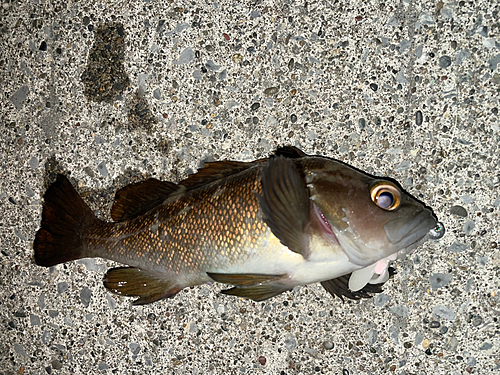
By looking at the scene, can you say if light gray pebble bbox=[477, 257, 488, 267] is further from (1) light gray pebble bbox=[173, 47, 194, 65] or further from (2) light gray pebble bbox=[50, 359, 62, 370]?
(2) light gray pebble bbox=[50, 359, 62, 370]

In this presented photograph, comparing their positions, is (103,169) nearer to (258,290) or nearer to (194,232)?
(194,232)

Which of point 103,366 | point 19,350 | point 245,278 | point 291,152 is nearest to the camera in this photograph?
point 245,278

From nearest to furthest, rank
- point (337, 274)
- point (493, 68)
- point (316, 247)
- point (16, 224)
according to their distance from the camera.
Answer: point (316, 247)
point (337, 274)
point (493, 68)
point (16, 224)

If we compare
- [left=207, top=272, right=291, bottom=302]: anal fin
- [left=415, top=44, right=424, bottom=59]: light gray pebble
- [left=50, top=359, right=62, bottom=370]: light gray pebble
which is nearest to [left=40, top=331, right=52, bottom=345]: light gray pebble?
[left=50, top=359, right=62, bottom=370]: light gray pebble

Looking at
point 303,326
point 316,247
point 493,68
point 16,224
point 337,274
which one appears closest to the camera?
point 316,247

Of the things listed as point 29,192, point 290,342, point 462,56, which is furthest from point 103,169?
point 462,56

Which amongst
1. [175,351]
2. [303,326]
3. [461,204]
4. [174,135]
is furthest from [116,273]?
[461,204]

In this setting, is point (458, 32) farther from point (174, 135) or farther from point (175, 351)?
point (175, 351)
